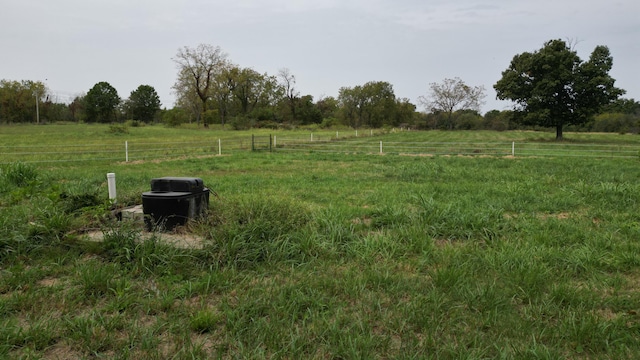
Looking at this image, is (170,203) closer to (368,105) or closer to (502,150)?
(502,150)

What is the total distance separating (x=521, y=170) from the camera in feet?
38.2

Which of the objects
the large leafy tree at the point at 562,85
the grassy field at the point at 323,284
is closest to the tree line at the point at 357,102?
the large leafy tree at the point at 562,85

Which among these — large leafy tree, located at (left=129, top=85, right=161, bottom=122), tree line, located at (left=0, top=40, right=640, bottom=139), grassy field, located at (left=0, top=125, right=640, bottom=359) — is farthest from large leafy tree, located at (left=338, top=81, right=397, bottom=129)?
grassy field, located at (left=0, top=125, right=640, bottom=359)

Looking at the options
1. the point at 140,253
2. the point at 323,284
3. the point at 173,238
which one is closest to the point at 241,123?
the point at 173,238

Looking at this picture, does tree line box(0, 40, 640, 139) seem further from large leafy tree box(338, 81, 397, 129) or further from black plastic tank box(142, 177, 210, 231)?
black plastic tank box(142, 177, 210, 231)

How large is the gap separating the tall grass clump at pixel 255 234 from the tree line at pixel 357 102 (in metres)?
30.6

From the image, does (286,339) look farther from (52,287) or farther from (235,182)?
(235,182)

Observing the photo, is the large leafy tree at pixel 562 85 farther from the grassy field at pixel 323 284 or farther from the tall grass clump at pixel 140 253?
the tall grass clump at pixel 140 253

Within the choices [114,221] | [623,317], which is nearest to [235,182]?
[114,221]

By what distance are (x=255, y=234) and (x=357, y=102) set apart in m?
69.8

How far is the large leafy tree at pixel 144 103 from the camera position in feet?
237

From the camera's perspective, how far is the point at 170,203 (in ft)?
Result: 13.9

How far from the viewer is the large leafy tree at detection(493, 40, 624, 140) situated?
28.6 metres

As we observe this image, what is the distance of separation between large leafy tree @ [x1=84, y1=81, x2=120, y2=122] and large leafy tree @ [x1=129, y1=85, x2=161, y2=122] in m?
3.79
